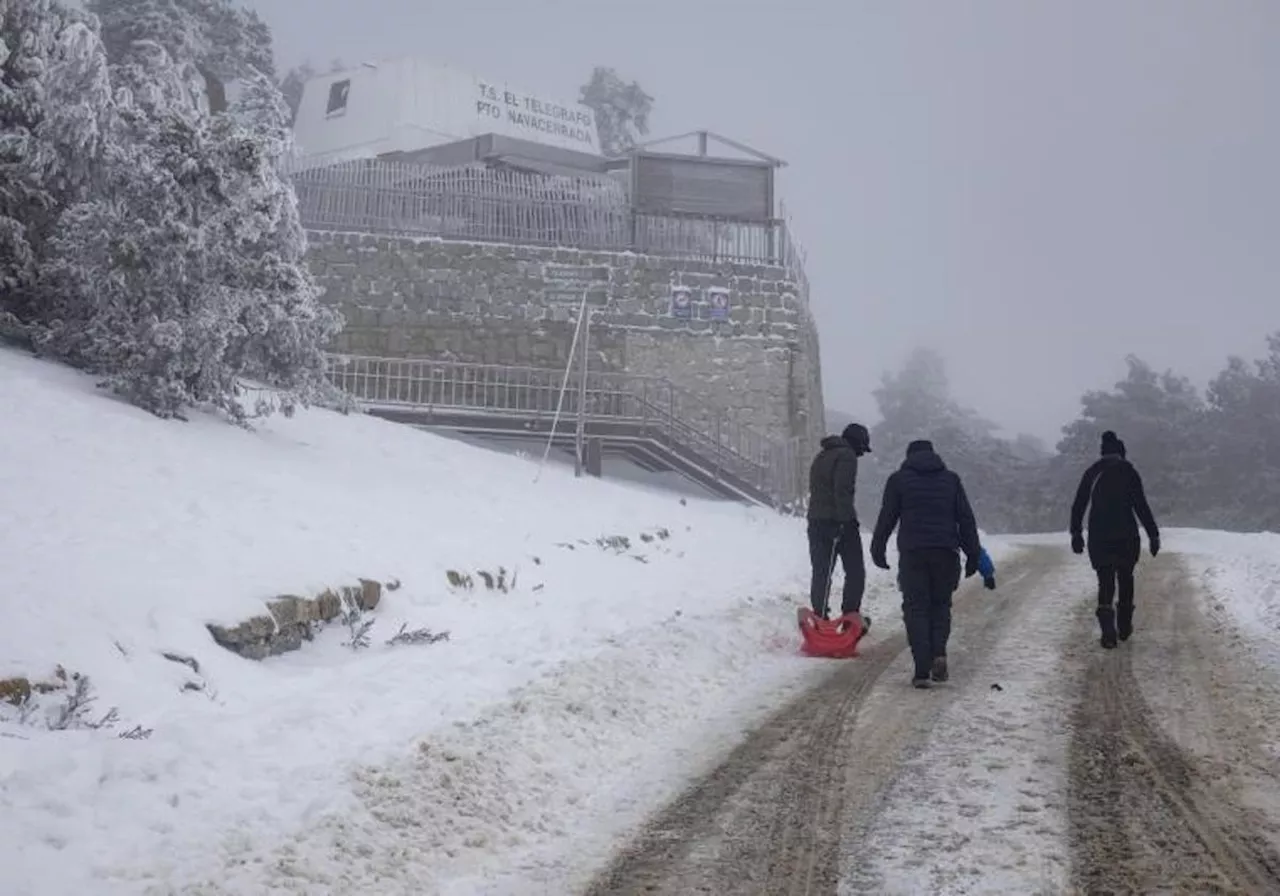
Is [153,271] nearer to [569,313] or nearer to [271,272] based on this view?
[271,272]

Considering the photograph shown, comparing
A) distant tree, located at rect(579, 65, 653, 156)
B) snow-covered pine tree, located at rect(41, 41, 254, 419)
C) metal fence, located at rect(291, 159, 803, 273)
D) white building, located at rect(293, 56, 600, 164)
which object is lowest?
snow-covered pine tree, located at rect(41, 41, 254, 419)

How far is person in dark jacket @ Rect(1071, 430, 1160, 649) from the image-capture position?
32.9 ft

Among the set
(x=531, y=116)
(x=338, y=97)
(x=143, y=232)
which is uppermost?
(x=338, y=97)

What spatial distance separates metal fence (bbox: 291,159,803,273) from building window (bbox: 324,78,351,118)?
1222 cm

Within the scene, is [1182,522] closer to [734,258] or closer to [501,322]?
[734,258]

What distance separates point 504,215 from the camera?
2641 cm

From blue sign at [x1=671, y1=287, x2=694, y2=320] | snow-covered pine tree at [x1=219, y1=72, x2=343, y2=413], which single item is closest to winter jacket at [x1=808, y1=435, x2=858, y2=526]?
snow-covered pine tree at [x1=219, y1=72, x2=343, y2=413]

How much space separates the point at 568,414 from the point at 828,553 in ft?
40.7

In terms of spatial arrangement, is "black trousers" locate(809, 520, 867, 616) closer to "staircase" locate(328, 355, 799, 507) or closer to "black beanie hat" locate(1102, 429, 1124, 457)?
"black beanie hat" locate(1102, 429, 1124, 457)

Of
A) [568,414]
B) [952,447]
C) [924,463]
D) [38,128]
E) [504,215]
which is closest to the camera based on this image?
[924,463]

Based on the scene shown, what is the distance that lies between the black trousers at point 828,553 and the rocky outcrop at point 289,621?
4312 millimetres

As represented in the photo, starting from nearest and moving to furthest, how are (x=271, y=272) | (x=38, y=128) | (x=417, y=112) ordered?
(x=38, y=128) → (x=271, y=272) → (x=417, y=112)

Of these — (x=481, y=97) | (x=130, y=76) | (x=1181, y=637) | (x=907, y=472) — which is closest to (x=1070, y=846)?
(x=907, y=472)

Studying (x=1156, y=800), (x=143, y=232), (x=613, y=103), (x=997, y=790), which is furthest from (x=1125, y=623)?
(x=613, y=103)
